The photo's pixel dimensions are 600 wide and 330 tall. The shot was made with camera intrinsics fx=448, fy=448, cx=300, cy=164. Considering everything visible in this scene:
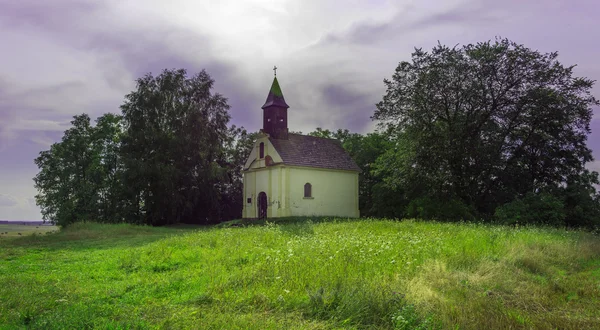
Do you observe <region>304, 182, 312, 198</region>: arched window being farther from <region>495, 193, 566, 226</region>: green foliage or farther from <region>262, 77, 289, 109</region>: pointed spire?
<region>495, 193, 566, 226</region>: green foliage

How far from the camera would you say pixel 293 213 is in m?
37.0

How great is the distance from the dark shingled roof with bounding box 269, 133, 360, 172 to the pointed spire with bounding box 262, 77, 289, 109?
9.74 feet

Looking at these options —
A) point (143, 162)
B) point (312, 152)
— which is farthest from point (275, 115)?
point (143, 162)

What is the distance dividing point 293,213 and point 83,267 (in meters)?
26.0

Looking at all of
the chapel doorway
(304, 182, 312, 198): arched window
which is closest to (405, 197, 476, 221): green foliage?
(304, 182, 312, 198): arched window

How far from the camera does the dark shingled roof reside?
38.0 m

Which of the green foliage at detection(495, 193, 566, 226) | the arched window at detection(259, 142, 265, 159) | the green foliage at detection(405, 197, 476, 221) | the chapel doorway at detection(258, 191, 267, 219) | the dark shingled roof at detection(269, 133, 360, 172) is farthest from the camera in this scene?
the arched window at detection(259, 142, 265, 159)

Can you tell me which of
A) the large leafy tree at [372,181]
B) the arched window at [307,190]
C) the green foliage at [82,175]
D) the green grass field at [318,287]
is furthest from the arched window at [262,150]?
the green grass field at [318,287]

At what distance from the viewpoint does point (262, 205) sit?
39.6m

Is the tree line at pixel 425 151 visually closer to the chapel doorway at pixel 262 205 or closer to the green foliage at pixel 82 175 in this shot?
the green foliage at pixel 82 175

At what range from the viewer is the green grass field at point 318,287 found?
677cm

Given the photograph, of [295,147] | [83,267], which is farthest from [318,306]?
[295,147]

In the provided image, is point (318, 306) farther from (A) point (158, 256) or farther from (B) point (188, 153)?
(B) point (188, 153)

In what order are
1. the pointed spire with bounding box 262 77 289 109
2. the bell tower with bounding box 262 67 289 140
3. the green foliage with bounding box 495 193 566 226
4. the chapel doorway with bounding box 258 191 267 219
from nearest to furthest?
the green foliage with bounding box 495 193 566 226
the chapel doorway with bounding box 258 191 267 219
the bell tower with bounding box 262 67 289 140
the pointed spire with bounding box 262 77 289 109
